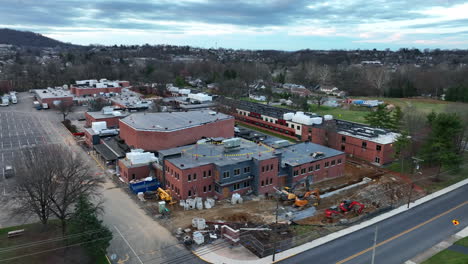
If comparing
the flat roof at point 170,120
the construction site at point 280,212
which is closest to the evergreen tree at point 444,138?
the construction site at point 280,212

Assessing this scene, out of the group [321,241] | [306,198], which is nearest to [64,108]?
[306,198]

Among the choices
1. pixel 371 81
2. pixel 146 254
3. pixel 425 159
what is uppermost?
pixel 371 81

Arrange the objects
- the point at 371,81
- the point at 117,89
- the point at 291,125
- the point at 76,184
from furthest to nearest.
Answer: the point at 371,81
the point at 117,89
the point at 291,125
the point at 76,184

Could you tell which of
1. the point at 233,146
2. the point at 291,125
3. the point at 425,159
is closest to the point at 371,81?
the point at 291,125

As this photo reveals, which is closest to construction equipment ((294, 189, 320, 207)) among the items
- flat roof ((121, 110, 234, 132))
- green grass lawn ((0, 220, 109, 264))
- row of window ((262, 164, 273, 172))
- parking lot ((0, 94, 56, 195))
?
row of window ((262, 164, 273, 172))

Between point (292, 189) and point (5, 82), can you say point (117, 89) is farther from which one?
point (292, 189)

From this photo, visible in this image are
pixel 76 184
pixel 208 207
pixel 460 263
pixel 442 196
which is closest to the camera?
pixel 460 263

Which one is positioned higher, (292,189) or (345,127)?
(345,127)
